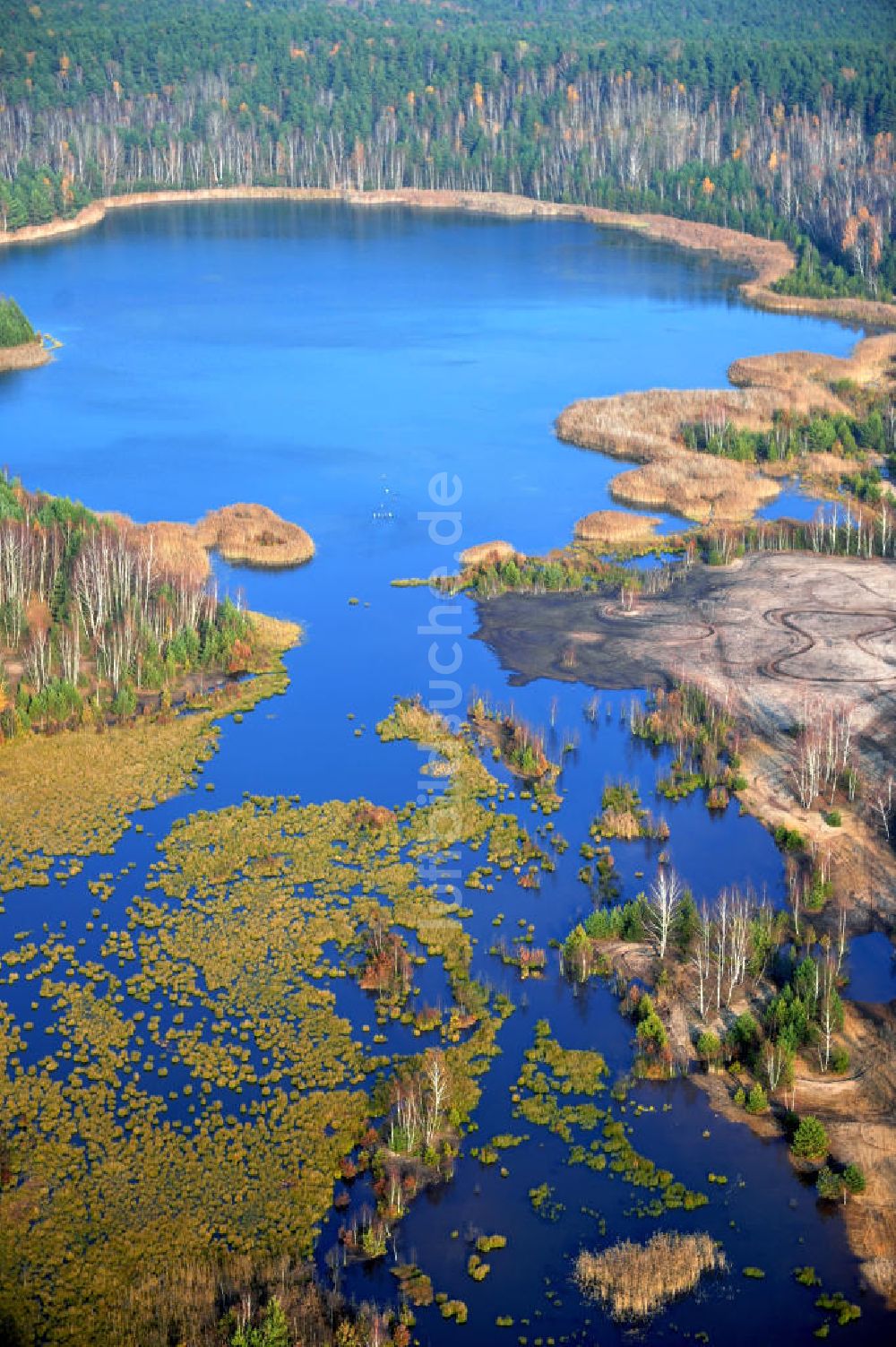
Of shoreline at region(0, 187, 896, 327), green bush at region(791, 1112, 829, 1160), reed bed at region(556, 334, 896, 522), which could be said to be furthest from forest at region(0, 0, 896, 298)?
green bush at region(791, 1112, 829, 1160)

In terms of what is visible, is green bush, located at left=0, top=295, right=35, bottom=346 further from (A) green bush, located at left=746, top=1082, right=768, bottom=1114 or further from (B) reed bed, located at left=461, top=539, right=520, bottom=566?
(A) green bush, located at left=746, top=1082, right=768, bottom=1114

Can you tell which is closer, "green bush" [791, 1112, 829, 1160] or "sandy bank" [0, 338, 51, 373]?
"green bush" [791, 1112, 829, 1160]

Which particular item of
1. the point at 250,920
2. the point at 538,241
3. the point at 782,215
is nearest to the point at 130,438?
the point at 250,920

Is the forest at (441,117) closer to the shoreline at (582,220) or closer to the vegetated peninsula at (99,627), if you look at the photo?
the shoreline at (582,220)

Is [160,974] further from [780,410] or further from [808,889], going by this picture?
[780,410]

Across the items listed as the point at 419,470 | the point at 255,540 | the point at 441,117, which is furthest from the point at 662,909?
the point at 441,117
